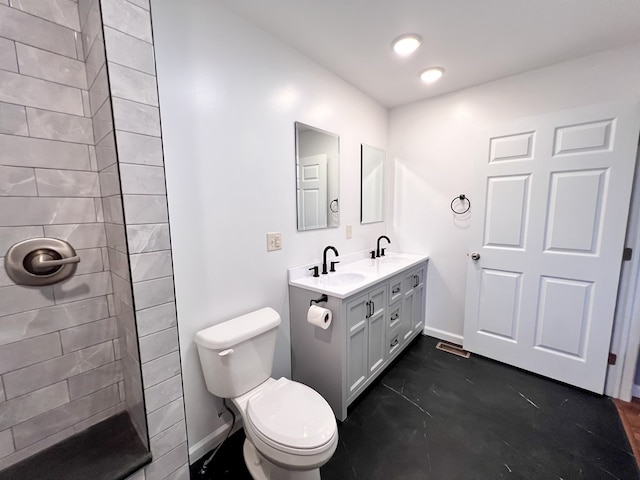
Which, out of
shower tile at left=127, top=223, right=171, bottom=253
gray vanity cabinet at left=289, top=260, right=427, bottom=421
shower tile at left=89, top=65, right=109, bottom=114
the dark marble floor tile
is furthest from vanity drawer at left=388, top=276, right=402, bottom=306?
shower tile at left=89, top=65, right=109, bottom=114

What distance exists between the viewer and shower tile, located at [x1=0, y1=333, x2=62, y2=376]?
3.17ft

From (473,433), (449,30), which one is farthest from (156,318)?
(449,30)

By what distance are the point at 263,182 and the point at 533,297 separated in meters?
2.20

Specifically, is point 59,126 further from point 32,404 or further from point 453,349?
point 453,349

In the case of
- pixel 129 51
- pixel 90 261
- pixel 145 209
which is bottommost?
pixel 90 261

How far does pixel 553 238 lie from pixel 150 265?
2534mm

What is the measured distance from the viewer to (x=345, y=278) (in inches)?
80.1

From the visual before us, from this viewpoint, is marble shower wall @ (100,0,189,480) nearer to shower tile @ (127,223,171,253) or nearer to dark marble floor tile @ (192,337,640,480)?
shower tile @ (127,223,171,253)

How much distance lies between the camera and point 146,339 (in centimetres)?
99

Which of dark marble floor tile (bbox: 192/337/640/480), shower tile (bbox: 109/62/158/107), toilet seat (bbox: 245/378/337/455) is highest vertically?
shower tile (bbox: 109/62/158/107)

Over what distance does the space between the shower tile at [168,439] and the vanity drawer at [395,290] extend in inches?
58.2

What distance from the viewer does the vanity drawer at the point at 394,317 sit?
81.0 inches

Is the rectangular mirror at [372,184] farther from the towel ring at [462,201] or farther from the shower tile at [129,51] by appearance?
the shower tile at [129,51]

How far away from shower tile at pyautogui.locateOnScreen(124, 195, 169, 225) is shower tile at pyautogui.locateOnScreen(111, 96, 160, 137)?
227 millimetres
